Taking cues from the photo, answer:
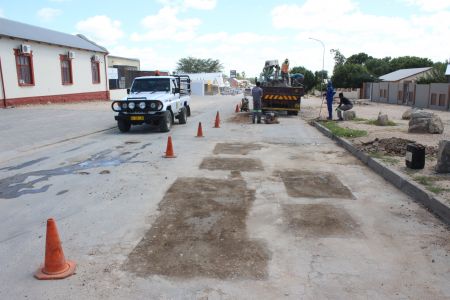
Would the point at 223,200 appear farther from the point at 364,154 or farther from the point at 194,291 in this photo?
the point at 364,154

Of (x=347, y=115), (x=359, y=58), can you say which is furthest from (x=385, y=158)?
(x=359, y=58)

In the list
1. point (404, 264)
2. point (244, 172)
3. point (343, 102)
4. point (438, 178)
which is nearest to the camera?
point (404, 264)

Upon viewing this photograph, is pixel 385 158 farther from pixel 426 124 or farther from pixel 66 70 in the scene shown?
pixel 66 70

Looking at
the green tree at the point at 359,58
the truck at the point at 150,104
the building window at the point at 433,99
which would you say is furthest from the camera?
the green tree at the point at 359,58

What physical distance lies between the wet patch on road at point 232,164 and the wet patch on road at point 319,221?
2737mm

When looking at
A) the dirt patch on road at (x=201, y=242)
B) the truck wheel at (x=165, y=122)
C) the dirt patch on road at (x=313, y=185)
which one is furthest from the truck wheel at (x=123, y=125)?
the dirt patch on road at (x=201, y=242)

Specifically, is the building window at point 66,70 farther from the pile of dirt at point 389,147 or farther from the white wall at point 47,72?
the pile of dirt at point 389,147

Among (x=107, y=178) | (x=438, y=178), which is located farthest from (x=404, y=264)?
(x=107, y=178)

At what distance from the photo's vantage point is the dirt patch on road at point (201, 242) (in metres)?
4.09

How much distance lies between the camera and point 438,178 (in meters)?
7.30

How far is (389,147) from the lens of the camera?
1036cm

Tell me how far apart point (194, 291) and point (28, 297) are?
1.45 meters

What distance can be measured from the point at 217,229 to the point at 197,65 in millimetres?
109885

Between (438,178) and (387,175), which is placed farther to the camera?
(387,175)
